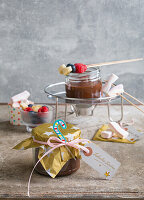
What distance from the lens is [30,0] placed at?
7.72 feet

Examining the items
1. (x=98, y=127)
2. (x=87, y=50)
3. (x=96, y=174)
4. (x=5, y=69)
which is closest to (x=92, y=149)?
(x=96, y=174)

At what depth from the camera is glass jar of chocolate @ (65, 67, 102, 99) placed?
4.78 ft

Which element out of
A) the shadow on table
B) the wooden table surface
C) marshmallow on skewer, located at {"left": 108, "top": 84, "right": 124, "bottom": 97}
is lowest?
the wooden table surface

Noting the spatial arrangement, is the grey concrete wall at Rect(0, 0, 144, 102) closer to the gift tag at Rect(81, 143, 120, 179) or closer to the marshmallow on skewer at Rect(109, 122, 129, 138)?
the marshmallow on skewer at Rect(109, 122, 129, 138)

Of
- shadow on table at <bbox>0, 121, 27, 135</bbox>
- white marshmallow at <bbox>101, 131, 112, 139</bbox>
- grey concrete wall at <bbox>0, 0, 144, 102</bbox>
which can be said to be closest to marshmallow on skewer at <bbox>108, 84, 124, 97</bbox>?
white marshmallow at <bbox>101, 131, 112, 139</bbox>

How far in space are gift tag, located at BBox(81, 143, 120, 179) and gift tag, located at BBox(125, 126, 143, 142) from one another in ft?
1.38

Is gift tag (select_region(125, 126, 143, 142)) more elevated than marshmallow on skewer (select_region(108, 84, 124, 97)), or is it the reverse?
marshmallow on skewer (select_region(108, 84, 124, 97))

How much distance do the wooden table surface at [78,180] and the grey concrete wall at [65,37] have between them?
3.93 feet

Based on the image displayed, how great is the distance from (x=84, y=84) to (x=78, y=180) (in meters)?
0.53

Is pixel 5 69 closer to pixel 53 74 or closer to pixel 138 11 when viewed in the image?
pixel 53 74

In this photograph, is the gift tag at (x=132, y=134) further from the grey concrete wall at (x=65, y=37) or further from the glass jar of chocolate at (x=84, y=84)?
the grey concrete wall at (x=65, y=37)

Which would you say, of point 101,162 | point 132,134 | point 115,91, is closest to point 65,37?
point 115,91

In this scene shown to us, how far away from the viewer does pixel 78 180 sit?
3.51ft

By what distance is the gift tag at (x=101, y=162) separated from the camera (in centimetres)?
104
